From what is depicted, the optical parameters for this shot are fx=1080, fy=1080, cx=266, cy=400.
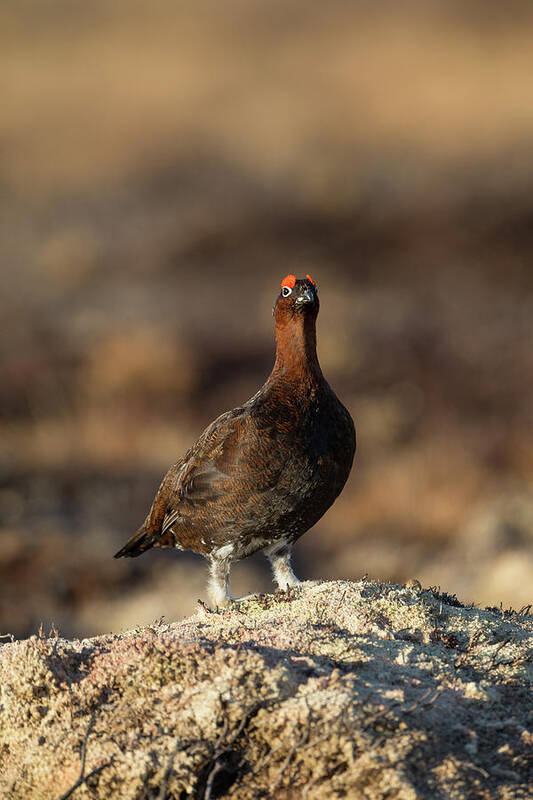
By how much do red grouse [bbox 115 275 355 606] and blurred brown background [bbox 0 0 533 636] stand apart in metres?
5.01

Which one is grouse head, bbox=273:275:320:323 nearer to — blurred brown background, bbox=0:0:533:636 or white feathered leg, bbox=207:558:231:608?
white feathered leg, bbox=207:558:231:608

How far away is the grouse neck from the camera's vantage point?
Answer: 266 inches

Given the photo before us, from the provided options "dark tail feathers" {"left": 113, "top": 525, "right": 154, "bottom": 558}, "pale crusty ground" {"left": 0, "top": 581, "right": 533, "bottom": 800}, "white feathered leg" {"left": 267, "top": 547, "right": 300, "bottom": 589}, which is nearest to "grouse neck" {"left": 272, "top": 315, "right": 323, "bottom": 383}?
"white feathered leg" {"left": 267, "top": 547, "right": 300, "bottom": 589}

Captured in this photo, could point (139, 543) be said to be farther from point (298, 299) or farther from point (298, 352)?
point (298, 299)

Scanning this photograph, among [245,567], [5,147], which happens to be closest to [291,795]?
[245,567]

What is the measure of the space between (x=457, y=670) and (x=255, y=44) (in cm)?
4040

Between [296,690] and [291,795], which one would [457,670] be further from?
[291,795]

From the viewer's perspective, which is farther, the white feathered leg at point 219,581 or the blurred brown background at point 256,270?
the blurred brown background at point 256,270

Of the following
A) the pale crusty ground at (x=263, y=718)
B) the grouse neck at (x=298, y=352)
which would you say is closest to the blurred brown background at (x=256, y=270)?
the grouse neck at (x=298, y=352)

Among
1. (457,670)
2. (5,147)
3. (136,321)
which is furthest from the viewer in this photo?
(5,147)

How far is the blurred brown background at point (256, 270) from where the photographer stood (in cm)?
1446

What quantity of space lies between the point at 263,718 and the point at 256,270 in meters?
20.4

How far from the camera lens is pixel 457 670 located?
449 cm

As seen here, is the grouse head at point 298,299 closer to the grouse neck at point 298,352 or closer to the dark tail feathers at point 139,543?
the grouse neck at point 298,352
